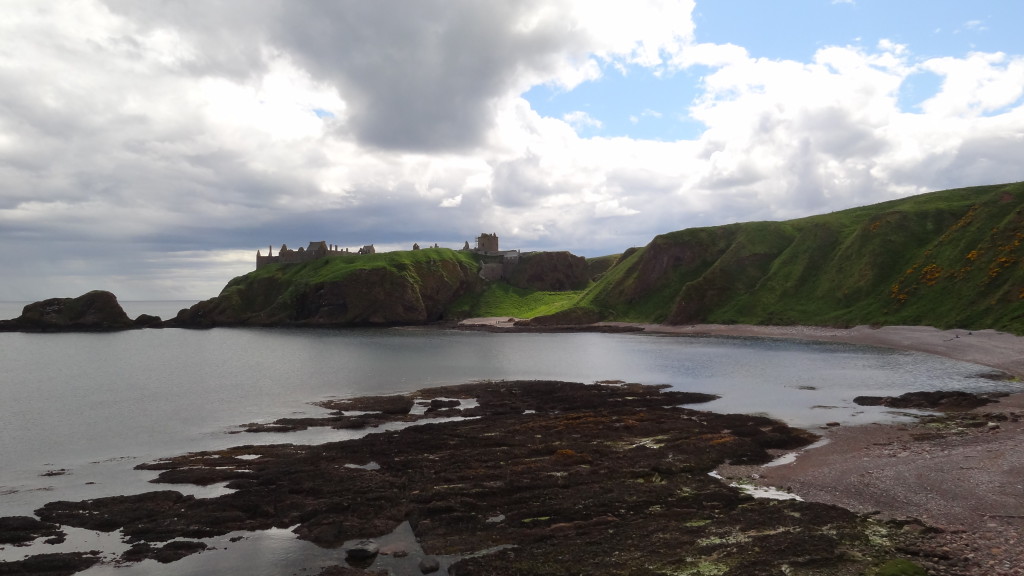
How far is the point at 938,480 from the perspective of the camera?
26688mm

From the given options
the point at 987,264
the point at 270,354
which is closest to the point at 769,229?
the point at 987,264

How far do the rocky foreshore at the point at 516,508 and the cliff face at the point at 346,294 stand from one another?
134 m

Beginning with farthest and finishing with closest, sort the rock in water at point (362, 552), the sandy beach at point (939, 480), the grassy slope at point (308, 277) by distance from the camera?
1. the grassy slope at point (308, 277)
2. the rock in water at point (362, 552)
3. the sandy beach at point (939, 480)

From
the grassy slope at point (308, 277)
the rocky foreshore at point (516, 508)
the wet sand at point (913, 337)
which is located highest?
the grassy slope at point (308, 277)

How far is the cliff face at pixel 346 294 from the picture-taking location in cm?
17438

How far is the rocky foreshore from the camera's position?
20.4 metres

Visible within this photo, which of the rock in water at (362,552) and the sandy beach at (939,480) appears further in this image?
the rock in water at (362,552)

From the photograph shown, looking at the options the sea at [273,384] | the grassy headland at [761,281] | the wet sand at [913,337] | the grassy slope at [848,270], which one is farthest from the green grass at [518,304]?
the sea at [273,384]

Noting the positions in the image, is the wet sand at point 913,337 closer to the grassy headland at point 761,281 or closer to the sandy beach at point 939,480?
the grassy headland at point 761,281

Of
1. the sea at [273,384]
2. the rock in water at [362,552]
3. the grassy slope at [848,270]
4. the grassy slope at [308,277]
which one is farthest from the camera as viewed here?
the grassy slope at [308,277]

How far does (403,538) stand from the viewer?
2361cm

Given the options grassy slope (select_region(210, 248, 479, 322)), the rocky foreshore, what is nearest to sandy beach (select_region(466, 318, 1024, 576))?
the rocky foreshore

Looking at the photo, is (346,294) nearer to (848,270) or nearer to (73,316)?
(73,316)

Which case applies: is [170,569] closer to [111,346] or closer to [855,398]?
[855,398]
